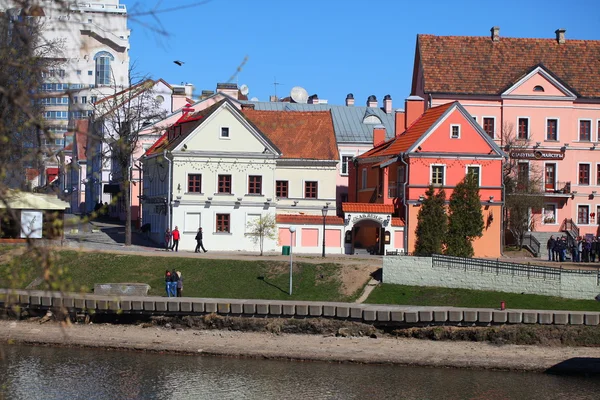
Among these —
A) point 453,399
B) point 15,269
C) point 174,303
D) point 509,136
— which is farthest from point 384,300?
point 15,269

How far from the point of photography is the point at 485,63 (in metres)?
65.6

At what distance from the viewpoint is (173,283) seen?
41.0m

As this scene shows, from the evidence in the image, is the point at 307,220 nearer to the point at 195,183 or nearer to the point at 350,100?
the point at 195,183

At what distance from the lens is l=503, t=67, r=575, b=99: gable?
63.2m

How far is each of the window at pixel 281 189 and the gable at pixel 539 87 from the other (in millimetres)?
17316

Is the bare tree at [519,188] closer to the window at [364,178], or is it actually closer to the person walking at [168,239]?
the window at [364,178]

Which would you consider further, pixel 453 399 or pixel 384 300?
pixel 384 300

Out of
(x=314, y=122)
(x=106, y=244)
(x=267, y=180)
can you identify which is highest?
(x=314, y=122)

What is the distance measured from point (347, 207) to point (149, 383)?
25.1 m

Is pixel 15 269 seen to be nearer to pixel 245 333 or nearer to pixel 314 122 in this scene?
pixel 245 333

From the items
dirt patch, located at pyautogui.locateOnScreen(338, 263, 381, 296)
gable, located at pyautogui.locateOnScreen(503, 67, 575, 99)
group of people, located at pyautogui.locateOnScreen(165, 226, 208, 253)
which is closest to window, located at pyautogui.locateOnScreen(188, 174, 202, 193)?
group of people, located at pyautogui.locateOnScreen(165, 226, 208, 253)

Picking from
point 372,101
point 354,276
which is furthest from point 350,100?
point 354,276

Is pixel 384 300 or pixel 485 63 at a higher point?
pixel 485 63

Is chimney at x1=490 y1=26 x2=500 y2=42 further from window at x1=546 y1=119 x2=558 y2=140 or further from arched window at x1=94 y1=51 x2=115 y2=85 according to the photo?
arched window at x1=94 y1=51 x2=115 y2=85
